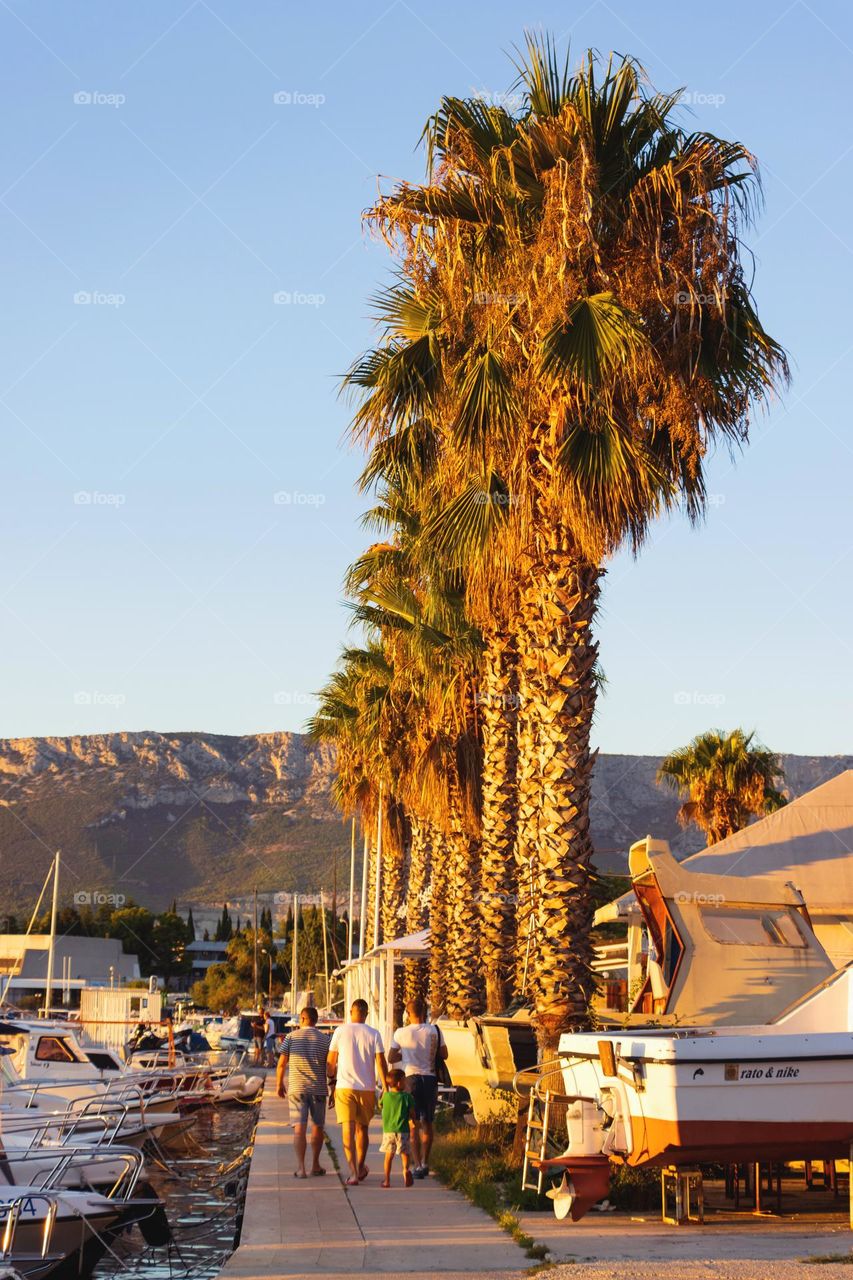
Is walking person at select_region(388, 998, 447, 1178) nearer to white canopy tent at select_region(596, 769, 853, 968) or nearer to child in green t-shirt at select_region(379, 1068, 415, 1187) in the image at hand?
child in green t-shirt at select_region(379, 1068, 415, 1187)

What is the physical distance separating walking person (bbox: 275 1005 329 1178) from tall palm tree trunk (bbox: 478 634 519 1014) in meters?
7.69

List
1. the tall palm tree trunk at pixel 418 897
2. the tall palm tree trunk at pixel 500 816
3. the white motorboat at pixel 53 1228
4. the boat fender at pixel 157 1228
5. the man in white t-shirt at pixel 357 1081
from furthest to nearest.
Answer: the tall palm tree trunk at pixel 418 897, the tall palm tree trunk at pixel 500 816, the man in white t-shirt at pixel 357 1081, the boat fender at pixel 157 1228, the white motorboat at pixel 53 1228

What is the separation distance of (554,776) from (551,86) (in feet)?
26.2

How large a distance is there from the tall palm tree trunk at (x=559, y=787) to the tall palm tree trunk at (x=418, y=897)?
65.8ft

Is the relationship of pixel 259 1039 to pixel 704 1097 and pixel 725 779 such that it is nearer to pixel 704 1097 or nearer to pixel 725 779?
pixel 725 779

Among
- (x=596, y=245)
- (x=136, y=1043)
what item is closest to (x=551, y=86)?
(x=596, y=245)

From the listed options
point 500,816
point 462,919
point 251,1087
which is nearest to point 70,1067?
point 251,1087

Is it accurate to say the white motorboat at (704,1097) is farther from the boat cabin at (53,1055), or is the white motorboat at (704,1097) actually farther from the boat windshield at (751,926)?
the boat cabin at (53,1055)

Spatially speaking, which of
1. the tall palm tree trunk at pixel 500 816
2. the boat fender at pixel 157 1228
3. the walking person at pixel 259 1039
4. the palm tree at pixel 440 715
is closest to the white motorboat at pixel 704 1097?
the boat fender at pixel 157 1228

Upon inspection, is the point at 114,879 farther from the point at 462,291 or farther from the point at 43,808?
the point at 462,291

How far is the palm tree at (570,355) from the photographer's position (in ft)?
50.2

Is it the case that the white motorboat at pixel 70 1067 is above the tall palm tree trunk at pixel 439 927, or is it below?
below

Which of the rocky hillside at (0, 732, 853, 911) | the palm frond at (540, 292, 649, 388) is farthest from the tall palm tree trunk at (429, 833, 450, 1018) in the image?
the rocky hillside at (0, 732, 853, 911)

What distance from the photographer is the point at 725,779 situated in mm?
42688
